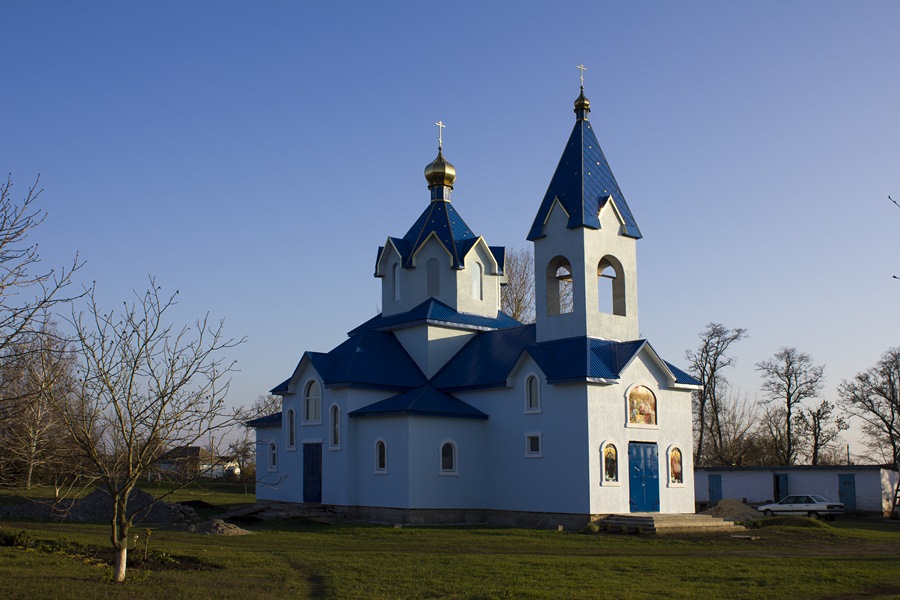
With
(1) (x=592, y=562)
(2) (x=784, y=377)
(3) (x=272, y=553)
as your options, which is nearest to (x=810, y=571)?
(1) (x=592, y=562)

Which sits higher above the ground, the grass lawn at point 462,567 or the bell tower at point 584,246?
the bell tower at point 584,246

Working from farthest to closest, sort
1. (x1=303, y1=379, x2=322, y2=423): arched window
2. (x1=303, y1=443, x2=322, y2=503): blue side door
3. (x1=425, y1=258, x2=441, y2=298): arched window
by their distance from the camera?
1. (x1=425, y1=258, x2=441, y2=298): arched window
2. (x1=303, y1=379, x2=322, y2=423): arched window
3. (x1=303, y1=443, x2=322, y2=503): blue side door

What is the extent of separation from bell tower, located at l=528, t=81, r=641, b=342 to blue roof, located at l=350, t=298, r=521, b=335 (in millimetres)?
4026

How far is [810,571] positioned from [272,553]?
35.3 feet

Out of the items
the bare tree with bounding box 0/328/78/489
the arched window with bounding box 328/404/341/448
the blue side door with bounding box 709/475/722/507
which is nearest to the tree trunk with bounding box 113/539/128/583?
the bare tree with bounding box 0/328/78/489

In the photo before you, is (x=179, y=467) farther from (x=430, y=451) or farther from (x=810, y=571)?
(x=430, y=451)

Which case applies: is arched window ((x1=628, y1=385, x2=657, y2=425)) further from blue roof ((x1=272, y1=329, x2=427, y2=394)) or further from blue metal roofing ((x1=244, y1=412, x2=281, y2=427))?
blue metal roofing ((x1=244, y1=412, x2=281, y2=427))

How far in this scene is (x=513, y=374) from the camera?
29.7 metres

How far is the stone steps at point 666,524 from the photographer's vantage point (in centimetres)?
2542

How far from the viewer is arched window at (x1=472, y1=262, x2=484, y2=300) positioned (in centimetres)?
3516

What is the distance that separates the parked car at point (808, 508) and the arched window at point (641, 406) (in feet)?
34.9

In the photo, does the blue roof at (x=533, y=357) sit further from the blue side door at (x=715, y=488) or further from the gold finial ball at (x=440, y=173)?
the blue side door at (x=715, y=488)

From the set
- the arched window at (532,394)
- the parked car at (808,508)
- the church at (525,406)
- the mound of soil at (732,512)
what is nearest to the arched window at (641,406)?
the church at (525,406)

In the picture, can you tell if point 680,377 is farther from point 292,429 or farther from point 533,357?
point 292,429
